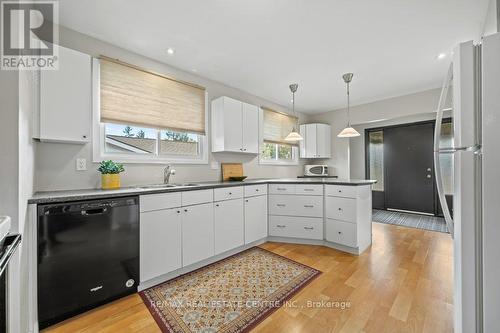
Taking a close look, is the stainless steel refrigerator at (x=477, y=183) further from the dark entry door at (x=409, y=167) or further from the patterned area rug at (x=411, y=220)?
the dark entry door at (x=409, y=167)

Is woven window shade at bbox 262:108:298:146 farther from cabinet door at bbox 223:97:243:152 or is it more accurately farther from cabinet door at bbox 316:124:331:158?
cabinet door at bbox 223:97:243:152

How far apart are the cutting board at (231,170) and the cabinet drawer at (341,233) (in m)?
1.55

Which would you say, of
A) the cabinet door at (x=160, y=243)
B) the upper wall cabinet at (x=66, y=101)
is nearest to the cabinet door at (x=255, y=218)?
the cabinet door at (x=160, y=243)

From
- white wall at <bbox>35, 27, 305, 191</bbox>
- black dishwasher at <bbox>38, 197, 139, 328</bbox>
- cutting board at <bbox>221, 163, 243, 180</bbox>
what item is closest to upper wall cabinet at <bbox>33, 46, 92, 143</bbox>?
white wall at <bbox>35, 27, 305, 191</bbox>

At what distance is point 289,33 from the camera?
2.12 metres

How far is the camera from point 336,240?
284 centimetres

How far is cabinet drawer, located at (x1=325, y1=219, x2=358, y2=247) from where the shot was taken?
2.69 m

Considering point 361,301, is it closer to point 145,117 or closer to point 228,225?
point 228,225

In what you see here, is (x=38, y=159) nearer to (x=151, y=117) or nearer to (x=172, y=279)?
(x=151, y=117)

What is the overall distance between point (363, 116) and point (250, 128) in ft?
8.45

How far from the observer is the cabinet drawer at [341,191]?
8.86 ft

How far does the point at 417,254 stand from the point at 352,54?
2.65m

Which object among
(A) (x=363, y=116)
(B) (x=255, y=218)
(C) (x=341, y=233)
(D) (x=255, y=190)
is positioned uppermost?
(A) (x=363, y=116)

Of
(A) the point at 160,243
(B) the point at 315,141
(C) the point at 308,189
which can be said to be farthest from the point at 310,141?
(A) the point at 160,243
